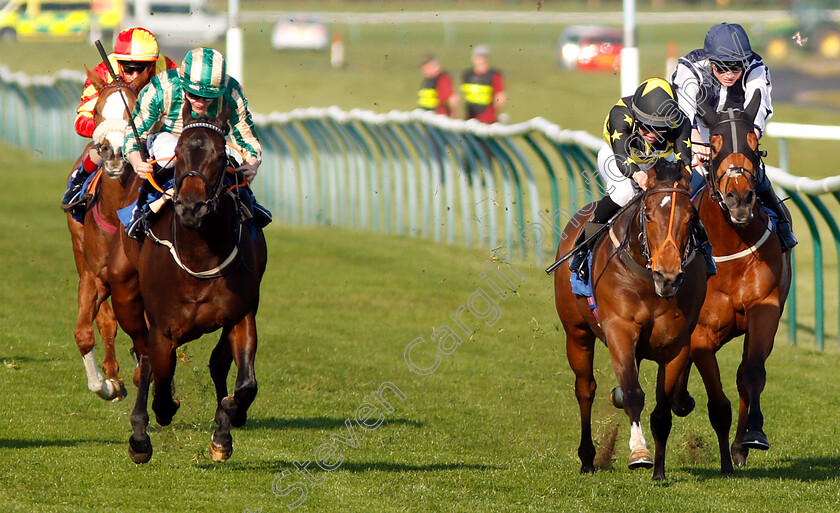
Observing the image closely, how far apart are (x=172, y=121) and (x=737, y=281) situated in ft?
10.6

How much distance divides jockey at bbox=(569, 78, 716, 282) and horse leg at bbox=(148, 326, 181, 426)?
2208 millimetres

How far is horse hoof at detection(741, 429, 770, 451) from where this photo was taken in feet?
23.1

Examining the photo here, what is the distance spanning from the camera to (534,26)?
4325 centimetres

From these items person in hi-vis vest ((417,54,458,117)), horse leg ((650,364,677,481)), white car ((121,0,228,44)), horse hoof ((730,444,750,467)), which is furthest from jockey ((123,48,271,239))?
white car ((121,0,228,44))

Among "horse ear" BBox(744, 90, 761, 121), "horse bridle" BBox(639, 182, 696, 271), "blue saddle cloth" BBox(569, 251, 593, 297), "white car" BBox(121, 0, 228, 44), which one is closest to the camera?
"horse bridle" BBox(639, 182, 696, 271)

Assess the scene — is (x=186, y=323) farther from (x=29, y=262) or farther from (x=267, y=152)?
(x=267, y=152)

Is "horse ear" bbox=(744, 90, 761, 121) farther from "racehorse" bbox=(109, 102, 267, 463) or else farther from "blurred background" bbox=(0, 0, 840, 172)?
"blurred background" bbox=(0, 0, 840, 172)

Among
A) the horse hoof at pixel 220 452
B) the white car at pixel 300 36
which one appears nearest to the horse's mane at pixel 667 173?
the horse hoof at pixel 220 452

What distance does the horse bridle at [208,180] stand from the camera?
6.21 m

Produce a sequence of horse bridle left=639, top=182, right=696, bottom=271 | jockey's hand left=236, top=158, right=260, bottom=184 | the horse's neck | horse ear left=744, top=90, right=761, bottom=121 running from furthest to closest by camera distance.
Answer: the horse's neck < horse ear left=744, top=90, right=761, bottom=121 < jockey's hand left=236, top=158, right=260, bottom=184 < horse bridle left=639, top=182, right=696, bottom=271

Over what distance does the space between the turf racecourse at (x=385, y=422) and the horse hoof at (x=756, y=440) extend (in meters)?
0.18

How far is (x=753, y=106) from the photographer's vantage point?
7.49m

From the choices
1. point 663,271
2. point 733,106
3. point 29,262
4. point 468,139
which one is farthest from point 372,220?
point 663,271

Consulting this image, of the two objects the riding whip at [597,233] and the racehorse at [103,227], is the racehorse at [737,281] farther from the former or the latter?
the racehorse at [103,227]
